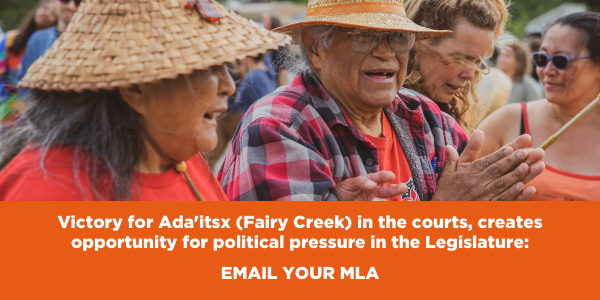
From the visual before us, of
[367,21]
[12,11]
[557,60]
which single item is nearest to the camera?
[367,21]

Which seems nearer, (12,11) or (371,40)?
(371,40)

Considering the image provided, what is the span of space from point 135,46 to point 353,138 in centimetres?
112

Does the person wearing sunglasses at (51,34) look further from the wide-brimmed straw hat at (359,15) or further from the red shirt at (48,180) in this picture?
the red shirt at (48,180)

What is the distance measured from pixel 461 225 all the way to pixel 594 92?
1849mm

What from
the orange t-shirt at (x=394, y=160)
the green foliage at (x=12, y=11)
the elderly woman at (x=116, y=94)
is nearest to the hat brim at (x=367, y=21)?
the orange t-shirt at (x=394, y=160)

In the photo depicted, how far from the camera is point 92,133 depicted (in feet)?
4.75

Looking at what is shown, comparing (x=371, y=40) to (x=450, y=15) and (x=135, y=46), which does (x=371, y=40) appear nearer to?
(x=450, y=15)

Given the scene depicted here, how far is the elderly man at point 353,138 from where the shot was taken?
2.04 meters

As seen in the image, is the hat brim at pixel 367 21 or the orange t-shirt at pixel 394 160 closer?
the hat brim at pixel 367 21

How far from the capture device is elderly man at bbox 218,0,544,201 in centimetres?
204

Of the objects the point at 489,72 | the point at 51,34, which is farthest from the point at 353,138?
the point at 51,34

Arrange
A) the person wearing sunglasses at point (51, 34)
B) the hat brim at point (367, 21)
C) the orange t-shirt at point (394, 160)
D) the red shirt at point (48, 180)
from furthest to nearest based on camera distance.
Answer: the person wearing sunglasses at point (51, 34)
the orange t-shirt at point (394, 160)
the hat brim at point (367, 21)
the red shirt at point (48, 180)

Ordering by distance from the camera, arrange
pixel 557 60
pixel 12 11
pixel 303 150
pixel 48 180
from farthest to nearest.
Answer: pixel 12 11 → pixel 557 60 → pixel 303 150 → pixel 48 180

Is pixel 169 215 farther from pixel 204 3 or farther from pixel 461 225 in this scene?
pixel 461 225
